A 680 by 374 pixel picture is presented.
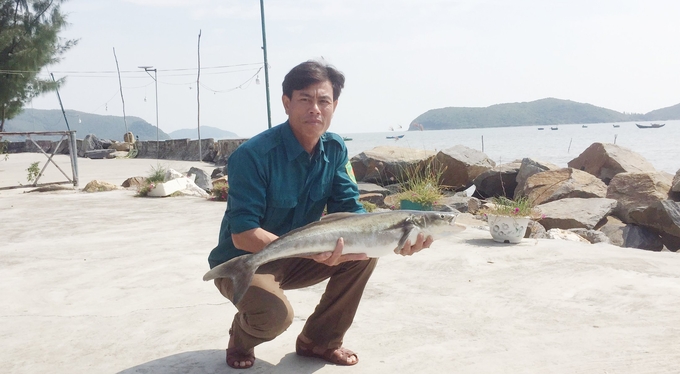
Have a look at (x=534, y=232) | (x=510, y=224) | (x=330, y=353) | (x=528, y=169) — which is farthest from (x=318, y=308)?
(x=528, y=169)

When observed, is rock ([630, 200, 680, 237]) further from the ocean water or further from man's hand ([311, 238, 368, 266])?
man's hand ([311, 238, 368, 266])

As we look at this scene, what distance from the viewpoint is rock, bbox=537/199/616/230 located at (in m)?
9.53

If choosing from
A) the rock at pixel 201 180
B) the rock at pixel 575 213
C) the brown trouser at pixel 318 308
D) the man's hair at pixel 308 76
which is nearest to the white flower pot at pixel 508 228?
the rock at pixel 575 213

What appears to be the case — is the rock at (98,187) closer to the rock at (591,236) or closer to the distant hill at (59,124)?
the rock at (591,236)

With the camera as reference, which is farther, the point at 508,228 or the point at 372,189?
the point at 372,189

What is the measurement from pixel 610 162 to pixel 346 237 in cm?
1497

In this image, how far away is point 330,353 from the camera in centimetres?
329

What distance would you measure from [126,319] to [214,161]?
2177cm

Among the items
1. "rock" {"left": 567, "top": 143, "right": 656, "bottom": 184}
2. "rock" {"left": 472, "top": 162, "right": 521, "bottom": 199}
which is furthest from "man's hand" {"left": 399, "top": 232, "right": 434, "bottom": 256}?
"rock" {"left": 567, "top": 143, "right": 656, "bottom": 184}

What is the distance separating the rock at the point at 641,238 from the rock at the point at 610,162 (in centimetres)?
524

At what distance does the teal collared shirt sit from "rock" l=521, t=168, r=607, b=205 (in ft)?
30.0

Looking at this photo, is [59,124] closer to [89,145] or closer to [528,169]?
[89,145]

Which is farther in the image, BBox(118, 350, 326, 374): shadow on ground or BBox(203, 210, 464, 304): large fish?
BBox(118, 350, 326, 374): shadow on ground

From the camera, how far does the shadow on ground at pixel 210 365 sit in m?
3.21
